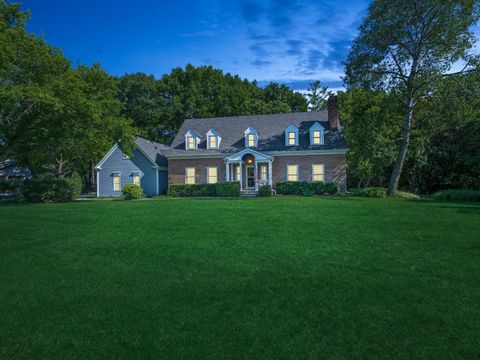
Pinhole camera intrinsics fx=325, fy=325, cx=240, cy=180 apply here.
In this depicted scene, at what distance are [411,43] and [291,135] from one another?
10370 millimetres

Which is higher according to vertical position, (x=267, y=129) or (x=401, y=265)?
(x=267, y=129)

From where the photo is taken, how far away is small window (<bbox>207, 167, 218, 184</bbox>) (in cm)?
2777

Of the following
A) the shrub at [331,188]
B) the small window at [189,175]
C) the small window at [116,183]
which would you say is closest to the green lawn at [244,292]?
the shrub at [331,188]

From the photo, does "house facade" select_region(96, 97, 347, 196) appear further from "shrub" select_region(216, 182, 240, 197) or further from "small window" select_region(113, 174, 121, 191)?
"shrub" select_region(216, 182, 240, 197)

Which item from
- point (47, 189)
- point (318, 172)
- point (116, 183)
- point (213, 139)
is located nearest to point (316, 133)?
point (318, 172)

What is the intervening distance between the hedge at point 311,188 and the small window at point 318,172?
144cm

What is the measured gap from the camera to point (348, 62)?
2330cm

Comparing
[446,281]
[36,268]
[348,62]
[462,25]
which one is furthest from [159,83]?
[446,281]

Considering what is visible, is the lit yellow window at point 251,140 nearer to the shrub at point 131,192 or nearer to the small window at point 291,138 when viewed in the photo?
the small window at point 291,138

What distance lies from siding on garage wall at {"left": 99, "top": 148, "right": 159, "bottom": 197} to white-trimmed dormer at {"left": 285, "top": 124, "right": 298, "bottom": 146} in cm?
1173

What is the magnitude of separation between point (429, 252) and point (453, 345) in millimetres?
3840

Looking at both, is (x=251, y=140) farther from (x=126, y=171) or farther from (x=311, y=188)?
(x=126, y=171)

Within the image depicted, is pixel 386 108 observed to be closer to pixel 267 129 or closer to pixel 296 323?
pixel 267 129

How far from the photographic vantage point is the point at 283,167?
26453mm
